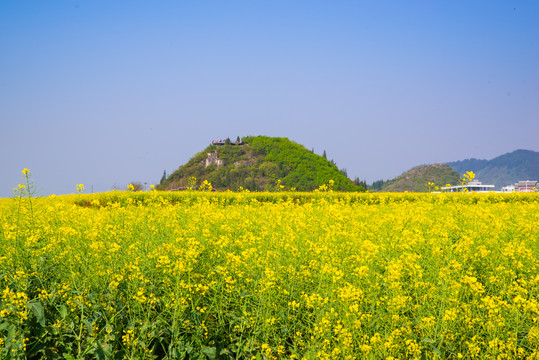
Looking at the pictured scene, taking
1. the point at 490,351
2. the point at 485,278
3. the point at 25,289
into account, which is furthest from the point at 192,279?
the point at 485,278

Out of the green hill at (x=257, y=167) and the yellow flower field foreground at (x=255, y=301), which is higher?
the green hill at (x=257, y=167)

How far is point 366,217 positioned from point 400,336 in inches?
181

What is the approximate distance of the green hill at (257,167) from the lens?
108125 mm

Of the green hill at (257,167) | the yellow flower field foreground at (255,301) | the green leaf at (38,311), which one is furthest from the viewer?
the green hill at (257,167)

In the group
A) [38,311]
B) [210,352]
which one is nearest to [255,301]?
[210,352]

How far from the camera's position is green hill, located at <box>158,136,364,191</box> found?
108 meters

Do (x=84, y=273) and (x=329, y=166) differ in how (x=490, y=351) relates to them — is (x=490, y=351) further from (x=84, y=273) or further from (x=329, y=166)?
(x=329, y=166)

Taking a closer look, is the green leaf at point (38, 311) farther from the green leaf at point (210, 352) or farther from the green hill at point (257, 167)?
the green hill at point (257, 167)

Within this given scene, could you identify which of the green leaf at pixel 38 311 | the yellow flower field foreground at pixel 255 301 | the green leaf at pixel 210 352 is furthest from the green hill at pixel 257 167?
the green leaf at pixel 38 311

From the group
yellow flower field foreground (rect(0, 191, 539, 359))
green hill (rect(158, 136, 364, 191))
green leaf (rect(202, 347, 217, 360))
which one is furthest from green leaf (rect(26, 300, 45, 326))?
green hill (rect(158, 136, 364, 191))

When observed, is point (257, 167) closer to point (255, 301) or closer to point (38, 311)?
point (255, 301)

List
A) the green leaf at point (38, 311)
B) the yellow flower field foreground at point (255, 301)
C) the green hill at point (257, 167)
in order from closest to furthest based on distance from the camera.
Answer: the yellow flower field foreground at point (255, 301) → the green leaf at point (38, 311) → the green hill at point (257, 167)

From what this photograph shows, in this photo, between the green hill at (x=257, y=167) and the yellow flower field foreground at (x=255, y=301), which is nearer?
the yellow flower field foreground at (x=255, y=301)

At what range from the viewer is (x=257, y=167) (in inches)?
4813
